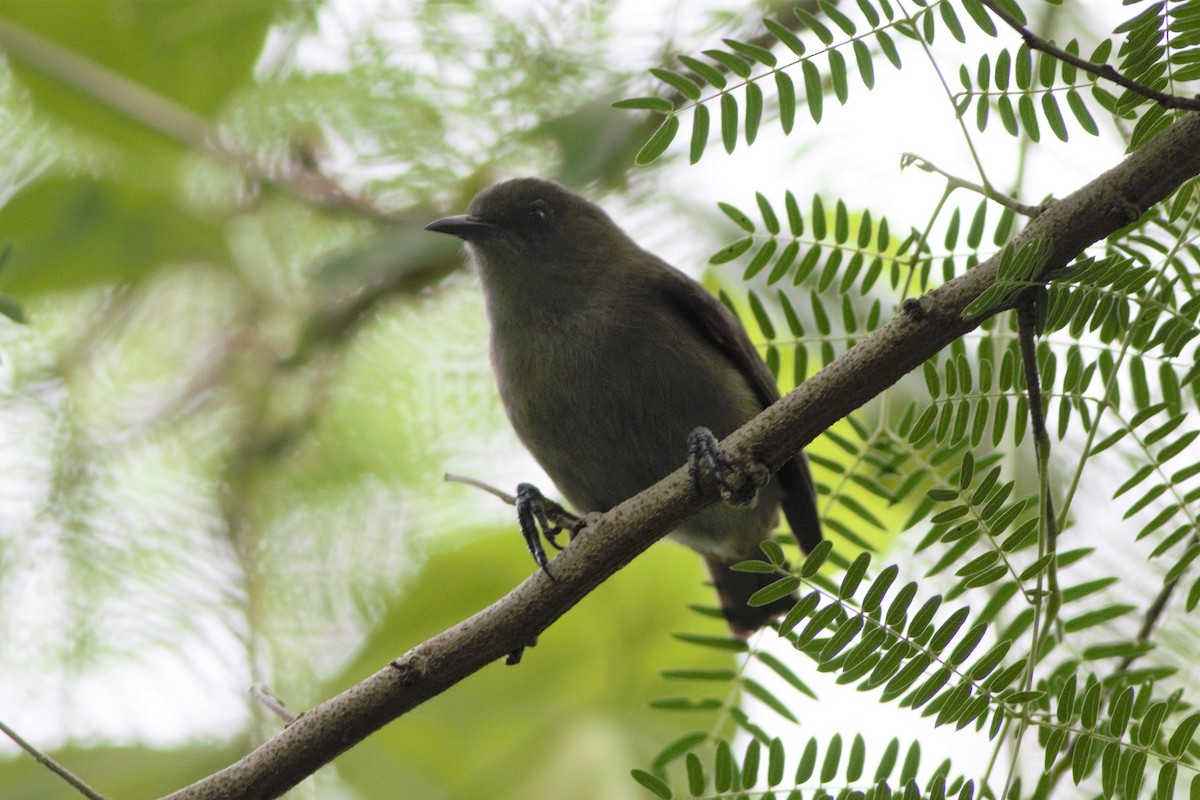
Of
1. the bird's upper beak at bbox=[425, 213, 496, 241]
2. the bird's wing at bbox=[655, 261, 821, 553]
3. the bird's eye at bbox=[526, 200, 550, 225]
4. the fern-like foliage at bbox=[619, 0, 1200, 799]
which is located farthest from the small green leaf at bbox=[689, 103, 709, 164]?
the bird's eye at bbox=[526, 200, 550, 225]

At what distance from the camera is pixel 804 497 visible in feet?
13.3

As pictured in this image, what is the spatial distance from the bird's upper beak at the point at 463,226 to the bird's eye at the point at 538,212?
0.22 m

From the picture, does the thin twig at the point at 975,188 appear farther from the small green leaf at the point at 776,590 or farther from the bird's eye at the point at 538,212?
the bird's eye at the point at 538,212

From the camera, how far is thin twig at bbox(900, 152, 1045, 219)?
2.18 m

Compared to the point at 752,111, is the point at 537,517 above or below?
below

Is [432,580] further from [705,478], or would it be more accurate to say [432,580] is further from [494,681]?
[705,478]

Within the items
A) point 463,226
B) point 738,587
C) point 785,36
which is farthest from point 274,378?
point 785,36

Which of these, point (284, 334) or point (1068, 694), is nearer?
point (1068, 694)

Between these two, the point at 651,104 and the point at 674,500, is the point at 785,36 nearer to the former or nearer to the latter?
the point at 651,104

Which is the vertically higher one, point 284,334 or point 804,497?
point 284,334

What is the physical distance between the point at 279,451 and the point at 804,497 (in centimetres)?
199

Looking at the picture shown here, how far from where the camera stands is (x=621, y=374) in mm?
3834

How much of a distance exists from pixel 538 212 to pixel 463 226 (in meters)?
0.44

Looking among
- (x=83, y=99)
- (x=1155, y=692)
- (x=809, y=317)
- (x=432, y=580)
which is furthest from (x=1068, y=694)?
(x=83, y=99)
